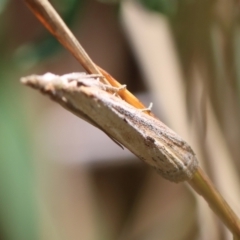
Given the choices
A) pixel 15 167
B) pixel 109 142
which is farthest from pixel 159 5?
pixel 109 142

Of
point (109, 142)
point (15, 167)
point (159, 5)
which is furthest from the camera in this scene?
point (109, 142)

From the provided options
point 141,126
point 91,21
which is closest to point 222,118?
point 141,126

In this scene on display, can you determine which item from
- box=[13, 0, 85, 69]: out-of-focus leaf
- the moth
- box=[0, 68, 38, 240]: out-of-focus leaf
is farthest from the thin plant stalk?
box=[0, 68, 38, 240]: out-of-focus leaf

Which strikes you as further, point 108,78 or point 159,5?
point 159,5

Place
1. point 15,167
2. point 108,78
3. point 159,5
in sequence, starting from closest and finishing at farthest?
point 108,78, point 159,5, point 15,167

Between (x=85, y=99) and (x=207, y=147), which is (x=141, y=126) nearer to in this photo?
(x=85, y=99)

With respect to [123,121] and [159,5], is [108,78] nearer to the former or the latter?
[123,121]

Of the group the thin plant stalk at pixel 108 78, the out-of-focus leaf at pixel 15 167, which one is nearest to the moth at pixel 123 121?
the thin plant stalk at pixel 108 78

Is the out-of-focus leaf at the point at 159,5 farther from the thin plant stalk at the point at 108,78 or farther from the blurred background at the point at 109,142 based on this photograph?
the thin plant stalk at the point at 108,78
